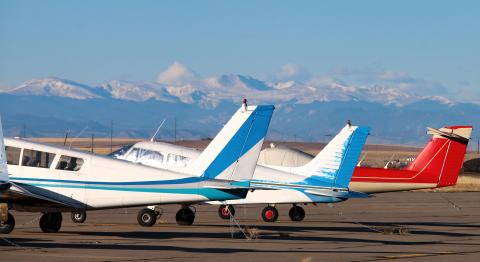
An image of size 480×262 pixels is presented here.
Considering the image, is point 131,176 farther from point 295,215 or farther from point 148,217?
point 295,215

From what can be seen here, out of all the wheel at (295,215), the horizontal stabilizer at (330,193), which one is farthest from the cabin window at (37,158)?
the wheel at (295,215)

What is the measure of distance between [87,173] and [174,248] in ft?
11.7

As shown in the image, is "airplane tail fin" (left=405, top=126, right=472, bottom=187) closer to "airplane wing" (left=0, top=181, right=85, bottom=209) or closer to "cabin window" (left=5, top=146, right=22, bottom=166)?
"airplane wing" (left=0, top=181, right=85, bottom=209)

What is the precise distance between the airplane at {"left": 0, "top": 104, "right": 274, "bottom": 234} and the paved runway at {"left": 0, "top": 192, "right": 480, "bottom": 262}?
32.7 inches

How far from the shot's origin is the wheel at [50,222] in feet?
84.5

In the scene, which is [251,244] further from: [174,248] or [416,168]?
[416,168]

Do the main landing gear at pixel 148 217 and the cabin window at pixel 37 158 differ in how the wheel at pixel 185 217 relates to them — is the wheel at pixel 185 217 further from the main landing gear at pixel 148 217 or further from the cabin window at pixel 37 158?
the cabin window at pixel 37 158

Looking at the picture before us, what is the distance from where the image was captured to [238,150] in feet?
82.8

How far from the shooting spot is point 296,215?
109ft

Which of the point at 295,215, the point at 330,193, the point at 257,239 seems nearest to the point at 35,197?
the point at 257,239

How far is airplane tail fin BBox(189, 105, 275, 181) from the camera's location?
2506 cm

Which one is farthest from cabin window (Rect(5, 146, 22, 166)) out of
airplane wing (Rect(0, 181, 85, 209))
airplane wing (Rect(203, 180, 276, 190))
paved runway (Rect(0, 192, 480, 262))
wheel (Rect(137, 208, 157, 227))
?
airplane wing (Rect(203, 180, 276, 190))

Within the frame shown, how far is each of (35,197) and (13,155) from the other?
1.71 m

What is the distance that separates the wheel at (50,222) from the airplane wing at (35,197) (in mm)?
1021
